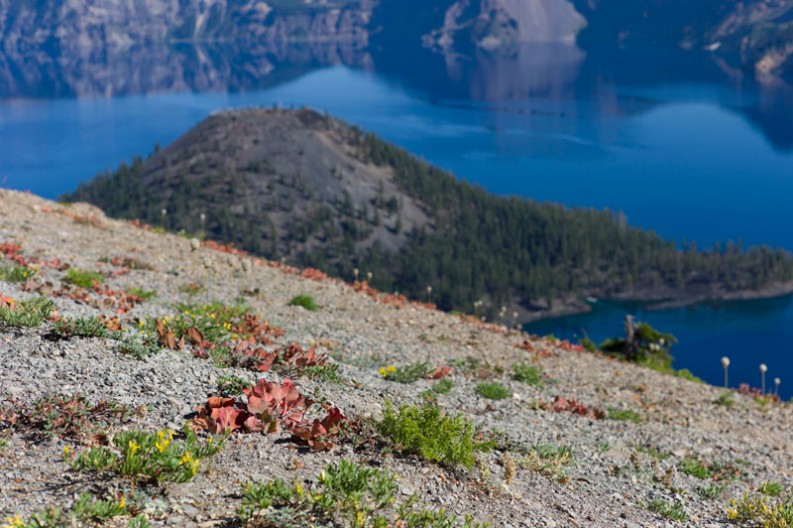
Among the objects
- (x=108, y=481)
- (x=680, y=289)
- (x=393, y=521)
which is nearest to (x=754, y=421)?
(x=393, y=521)

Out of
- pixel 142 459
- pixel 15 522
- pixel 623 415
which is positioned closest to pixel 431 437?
pixel 142 459

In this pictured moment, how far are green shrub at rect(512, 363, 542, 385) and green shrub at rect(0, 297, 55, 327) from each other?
1051cm

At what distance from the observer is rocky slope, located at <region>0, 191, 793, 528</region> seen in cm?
916

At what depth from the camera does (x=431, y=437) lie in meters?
10.6

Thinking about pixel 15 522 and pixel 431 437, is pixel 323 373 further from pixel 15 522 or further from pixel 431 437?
pixel 15 522

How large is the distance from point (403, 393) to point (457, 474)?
13.0ft

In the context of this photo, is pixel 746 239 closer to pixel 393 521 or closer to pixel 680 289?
pixel 680 289

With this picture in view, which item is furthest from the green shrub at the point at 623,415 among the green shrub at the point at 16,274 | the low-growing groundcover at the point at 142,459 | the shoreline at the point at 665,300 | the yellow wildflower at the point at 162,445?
the shoreline at the point at 665,300

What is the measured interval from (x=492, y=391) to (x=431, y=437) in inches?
237

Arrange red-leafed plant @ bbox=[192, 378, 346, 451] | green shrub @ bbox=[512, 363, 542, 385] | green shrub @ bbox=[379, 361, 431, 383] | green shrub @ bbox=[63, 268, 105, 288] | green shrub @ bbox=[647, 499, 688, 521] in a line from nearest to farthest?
red-leafed plant @ bbox=[192, 378, 346, 451], green shrub @ bbox=[647, 499, 688, 521], green shrub @ bbox=[379, 361, 431, 383], green shrub @ bbox=[63, 268, 105, 288], green shrub @ bbox=[512, 363, 542, 385]

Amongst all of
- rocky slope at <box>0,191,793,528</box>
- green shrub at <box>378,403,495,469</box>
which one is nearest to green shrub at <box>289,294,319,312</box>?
rocky slope at <box>0,191,793,528</box>

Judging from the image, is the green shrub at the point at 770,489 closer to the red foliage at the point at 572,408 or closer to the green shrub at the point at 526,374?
the red foliage at the point at 572,408

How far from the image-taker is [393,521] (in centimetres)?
875

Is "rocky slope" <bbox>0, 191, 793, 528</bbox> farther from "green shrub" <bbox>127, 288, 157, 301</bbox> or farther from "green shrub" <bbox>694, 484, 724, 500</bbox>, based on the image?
"green shrub" <bbox>127, 288, 157, 301</bbox>
